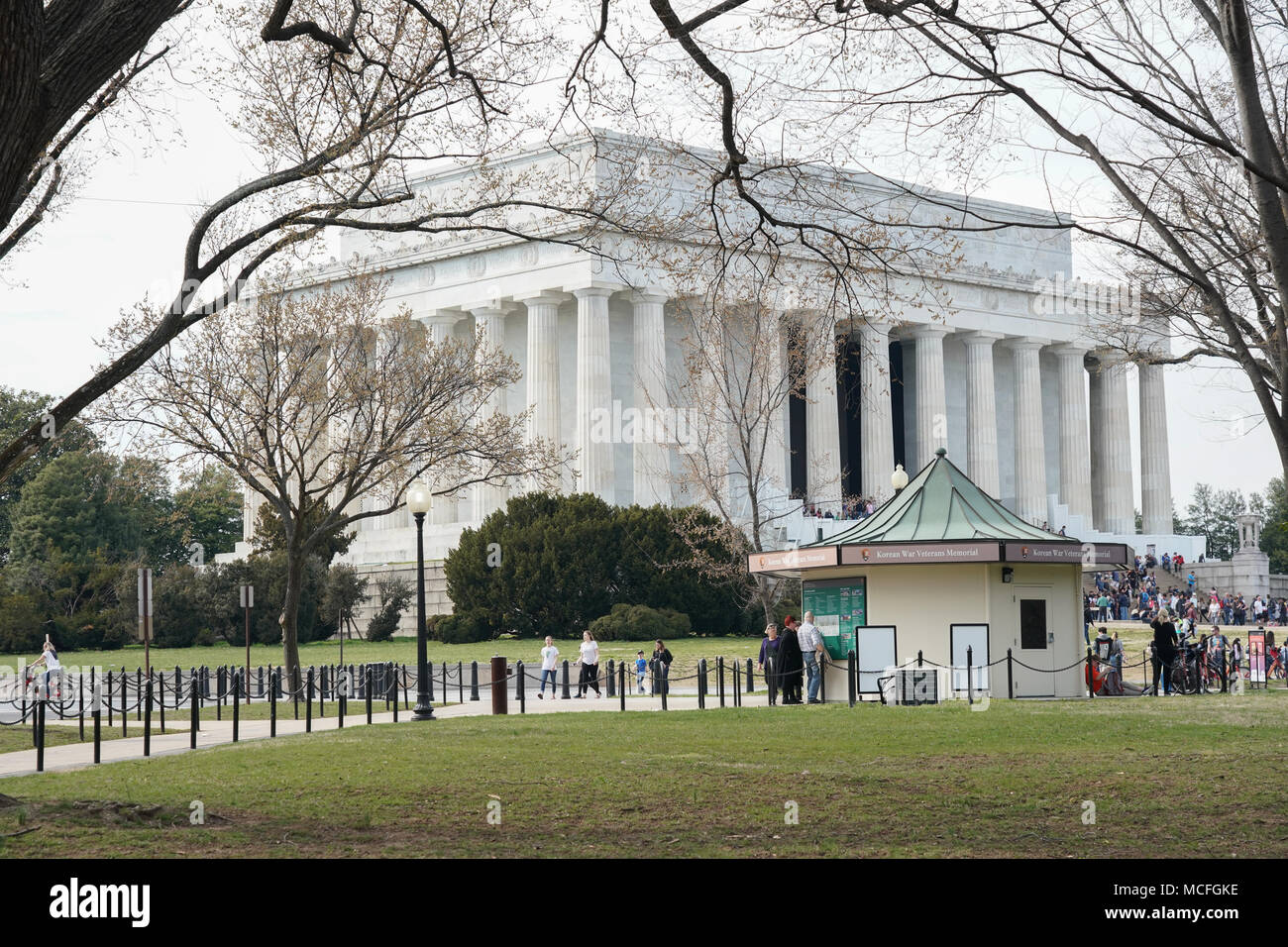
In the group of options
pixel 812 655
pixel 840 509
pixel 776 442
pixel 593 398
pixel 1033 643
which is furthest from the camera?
pixel 776 442

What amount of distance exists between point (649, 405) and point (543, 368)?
5722 mm

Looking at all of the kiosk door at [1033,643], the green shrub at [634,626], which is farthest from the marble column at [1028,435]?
the kiosk door at [1033,643]

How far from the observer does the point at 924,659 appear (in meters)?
27.6

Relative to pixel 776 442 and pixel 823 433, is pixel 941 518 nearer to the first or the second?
pixel 776 442

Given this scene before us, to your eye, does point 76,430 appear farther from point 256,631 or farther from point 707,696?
point 707,696

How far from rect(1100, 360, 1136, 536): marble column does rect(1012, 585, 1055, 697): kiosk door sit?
190 ft

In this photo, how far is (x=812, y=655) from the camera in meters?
28.8

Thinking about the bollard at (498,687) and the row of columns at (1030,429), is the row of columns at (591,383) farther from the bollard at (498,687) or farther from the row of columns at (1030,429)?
the bollard at (498,687)

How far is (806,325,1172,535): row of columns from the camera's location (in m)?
74.2

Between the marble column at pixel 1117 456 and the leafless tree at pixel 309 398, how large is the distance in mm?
51247

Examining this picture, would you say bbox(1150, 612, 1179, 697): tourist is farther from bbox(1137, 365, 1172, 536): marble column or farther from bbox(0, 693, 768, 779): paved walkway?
bbox(1137, 365, 1172, 536): marble column

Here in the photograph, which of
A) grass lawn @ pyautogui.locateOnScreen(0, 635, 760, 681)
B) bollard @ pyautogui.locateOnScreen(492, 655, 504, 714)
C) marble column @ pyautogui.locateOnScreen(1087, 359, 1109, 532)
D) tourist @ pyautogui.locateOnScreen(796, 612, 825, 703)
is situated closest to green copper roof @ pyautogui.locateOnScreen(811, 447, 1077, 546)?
tourist @ pyautogui.locateOnScreen(796, 612, 825, 703)

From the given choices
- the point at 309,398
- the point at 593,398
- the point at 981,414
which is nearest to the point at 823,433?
the point at 981,414
